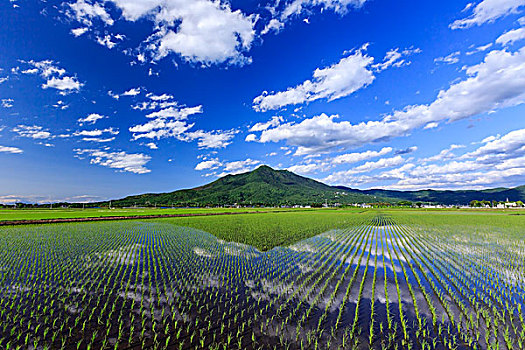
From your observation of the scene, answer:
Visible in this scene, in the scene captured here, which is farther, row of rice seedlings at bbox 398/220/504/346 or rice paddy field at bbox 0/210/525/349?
row of rice seedlings at bbox 398/220/504/346

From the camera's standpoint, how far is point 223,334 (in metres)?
5.93

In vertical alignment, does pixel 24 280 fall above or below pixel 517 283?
above

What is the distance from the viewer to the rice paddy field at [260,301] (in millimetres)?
5773

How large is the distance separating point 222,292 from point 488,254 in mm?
17498

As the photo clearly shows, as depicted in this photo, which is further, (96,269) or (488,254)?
(488,254)

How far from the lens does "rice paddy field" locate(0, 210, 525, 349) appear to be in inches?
227

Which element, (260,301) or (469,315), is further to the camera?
(260,301)

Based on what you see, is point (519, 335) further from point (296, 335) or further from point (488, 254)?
point (488, 254)

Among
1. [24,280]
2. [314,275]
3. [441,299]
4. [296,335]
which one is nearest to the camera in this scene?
[296,335]

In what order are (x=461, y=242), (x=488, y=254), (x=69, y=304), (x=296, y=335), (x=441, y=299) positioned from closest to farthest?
1. (x=296, y=335)
2. (x=69, y=304)
3. (x=441, y=299)
4. (x=488, y=254)
5. (x=461, y=242)

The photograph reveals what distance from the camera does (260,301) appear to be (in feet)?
25.6

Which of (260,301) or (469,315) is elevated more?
(260,301)

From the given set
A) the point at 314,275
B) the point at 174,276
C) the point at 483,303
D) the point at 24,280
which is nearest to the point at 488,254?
the point at 483,303

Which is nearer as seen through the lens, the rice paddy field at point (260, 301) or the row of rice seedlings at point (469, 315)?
the rice paddy field at point (260, 301)
